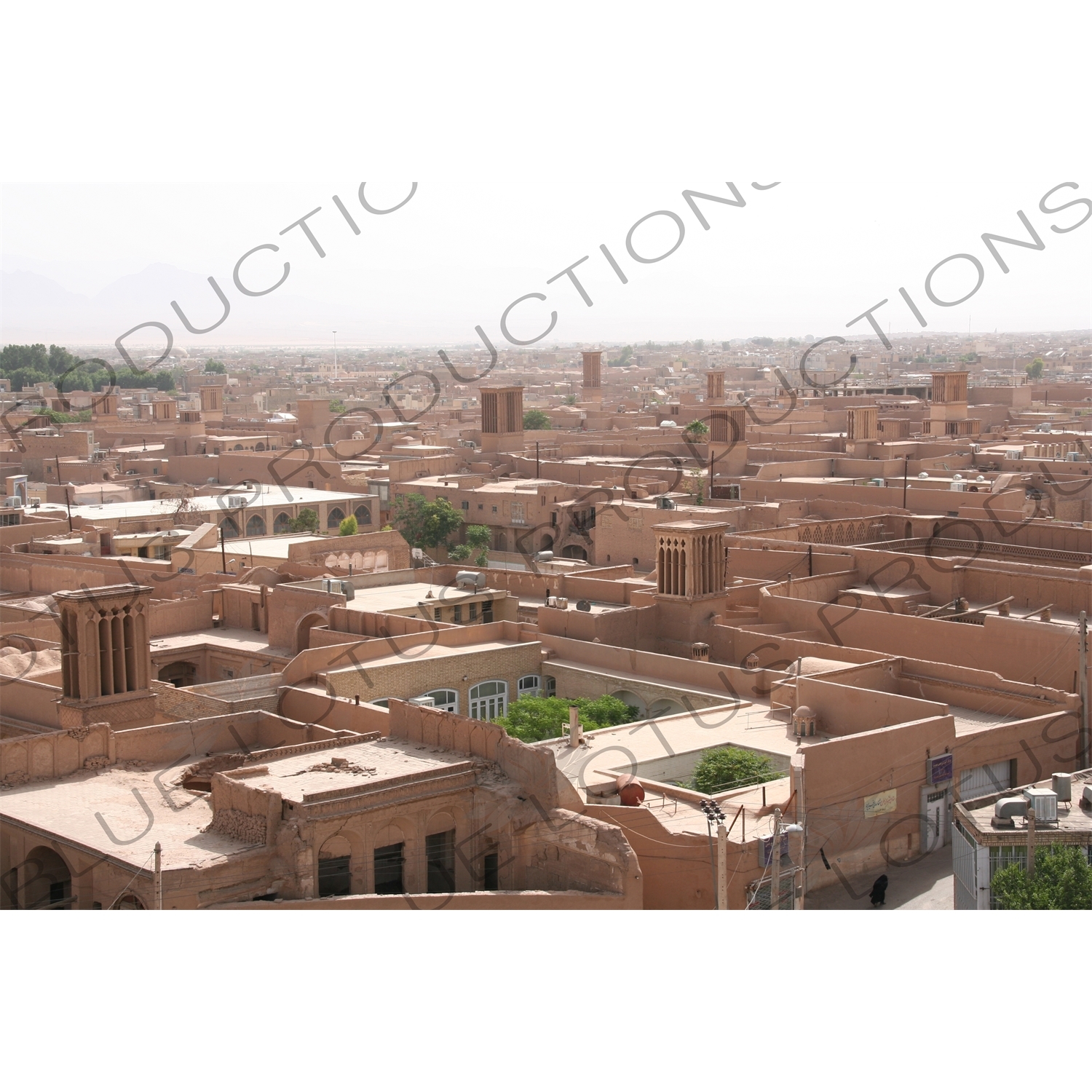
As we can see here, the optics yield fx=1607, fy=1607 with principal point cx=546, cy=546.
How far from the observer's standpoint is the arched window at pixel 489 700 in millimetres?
17453

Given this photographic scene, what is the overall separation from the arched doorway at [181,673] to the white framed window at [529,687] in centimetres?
388

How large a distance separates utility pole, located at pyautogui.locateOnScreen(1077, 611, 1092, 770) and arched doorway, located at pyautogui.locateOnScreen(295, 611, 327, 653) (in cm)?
827

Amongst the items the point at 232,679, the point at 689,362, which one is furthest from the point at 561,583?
the point at 689,362

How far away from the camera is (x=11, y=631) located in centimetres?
1845

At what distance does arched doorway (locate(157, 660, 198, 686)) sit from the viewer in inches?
734

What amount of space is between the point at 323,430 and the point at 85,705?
37677mm

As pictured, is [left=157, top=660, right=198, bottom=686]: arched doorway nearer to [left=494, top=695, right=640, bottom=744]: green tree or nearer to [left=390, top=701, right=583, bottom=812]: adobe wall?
[left=494, top=695, right=640, bottom=744]: green tree

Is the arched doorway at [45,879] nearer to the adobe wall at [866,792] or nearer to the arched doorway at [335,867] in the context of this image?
the arched doorway at [335,867]

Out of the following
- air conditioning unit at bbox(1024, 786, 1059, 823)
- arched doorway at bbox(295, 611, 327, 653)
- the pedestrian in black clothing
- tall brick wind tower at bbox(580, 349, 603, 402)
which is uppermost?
tall brick wind tower at bbox(580, 349, 603, 402)

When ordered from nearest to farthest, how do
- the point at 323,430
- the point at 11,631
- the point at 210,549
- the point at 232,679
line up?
1. the point at 232,679
2. the point at 11,631
3. the point at 210,549
4. the point at 323,430

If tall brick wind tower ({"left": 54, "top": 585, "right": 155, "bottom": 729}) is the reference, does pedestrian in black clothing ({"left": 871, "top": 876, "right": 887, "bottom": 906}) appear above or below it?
below

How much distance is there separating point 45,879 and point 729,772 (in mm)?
5673

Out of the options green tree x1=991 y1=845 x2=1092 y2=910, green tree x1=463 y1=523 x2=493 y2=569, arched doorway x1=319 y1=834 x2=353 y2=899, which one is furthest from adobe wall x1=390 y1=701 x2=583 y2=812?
green tree x1=463 y1=523 x2=493 y2=569

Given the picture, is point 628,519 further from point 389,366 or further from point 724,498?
point 389,366
